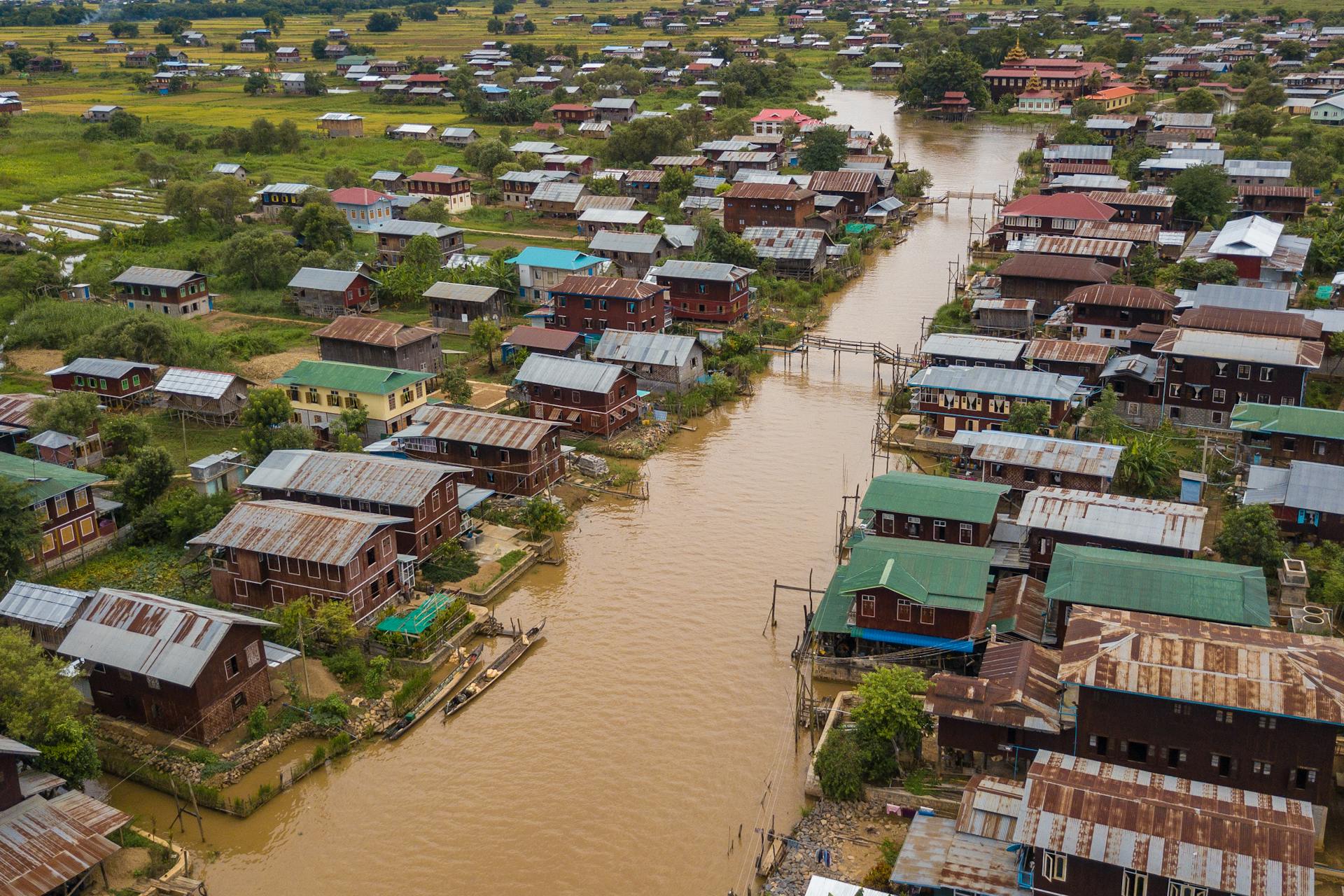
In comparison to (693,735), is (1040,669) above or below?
above

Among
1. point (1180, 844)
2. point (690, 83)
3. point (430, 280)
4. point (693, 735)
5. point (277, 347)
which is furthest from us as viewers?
point (690, 83)

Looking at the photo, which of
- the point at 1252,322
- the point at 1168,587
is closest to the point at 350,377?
the point at 1168,587

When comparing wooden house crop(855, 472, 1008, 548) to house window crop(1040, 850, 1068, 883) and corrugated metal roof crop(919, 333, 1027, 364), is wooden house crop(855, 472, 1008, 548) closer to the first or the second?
corrugated metal roof crop(919, 333, 1027, 364)

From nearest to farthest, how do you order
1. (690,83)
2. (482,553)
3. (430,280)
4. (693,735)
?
(693,735) → (482,553) → (430,280) → (690,83)

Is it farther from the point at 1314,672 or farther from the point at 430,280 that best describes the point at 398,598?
the point at 430,280

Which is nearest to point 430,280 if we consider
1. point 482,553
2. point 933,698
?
point 482,553

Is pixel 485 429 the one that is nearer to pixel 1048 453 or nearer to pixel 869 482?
pixel 869 482

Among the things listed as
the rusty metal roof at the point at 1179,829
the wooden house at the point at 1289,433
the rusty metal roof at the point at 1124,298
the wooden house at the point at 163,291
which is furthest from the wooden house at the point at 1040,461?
the wooden house at the point at 163,291
